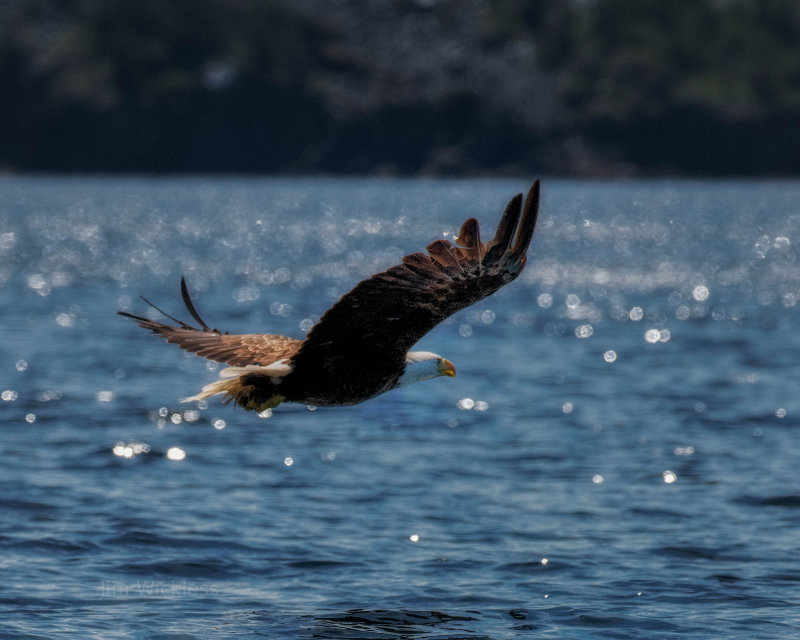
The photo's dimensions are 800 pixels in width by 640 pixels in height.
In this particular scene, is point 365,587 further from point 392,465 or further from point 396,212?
point 396,212

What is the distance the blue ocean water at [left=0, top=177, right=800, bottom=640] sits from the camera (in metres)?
13.6

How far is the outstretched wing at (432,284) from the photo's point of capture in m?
9.45

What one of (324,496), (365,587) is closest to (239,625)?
(365,587)

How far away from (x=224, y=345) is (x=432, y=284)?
Result: 8.67 feet

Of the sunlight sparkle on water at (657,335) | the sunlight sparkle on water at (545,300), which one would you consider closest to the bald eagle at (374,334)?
the sunlight sparkle on water at (657,335)

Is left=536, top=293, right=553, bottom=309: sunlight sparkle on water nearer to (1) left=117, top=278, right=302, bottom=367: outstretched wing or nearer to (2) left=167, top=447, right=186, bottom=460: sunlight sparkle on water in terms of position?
(2) left=167, top=447, right=186, bottom=460: sunlight sparkle on water

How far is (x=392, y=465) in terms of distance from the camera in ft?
65.5

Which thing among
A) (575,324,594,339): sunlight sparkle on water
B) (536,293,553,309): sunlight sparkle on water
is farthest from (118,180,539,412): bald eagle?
(536,293,553,309): sunlight sparkle on water

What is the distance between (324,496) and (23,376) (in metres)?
12.1

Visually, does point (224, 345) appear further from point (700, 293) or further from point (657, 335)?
point (700, 293)

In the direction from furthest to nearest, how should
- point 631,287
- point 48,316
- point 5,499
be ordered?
point 631,287
point 48,316
point 5,499

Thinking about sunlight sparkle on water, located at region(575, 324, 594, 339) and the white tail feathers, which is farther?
sunlight sparkle on water, located at region(575, 324, 594, 339)

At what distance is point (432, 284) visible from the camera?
387 inches

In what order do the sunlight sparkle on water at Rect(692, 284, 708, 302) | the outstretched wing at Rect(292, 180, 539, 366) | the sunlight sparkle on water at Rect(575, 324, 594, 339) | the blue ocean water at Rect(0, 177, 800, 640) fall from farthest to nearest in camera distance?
1. the sunlight sparkle on water at Rect(692, 284, 708, 302)
2. the sunlight sparkle on water at Rect(575, 324, 594, 339)
3. the blue ocean water at Rect(0, 177, 800, 640)
4. the outstretched wing at Rect(292, 180, 539, 366)
